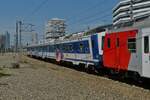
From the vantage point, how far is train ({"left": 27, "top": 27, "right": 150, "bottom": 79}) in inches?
663

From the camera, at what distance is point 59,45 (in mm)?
42094

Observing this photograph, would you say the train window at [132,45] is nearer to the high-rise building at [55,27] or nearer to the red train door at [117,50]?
the red train door at [117,50]

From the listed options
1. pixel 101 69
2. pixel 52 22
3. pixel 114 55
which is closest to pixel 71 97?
pixel 114 55

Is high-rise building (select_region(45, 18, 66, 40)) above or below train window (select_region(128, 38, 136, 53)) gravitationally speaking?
above

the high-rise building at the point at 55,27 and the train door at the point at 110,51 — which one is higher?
the high-rise building at the point at 55,27

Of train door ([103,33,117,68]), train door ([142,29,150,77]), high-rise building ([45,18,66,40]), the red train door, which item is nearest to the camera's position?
train door ([142,29,150,77])

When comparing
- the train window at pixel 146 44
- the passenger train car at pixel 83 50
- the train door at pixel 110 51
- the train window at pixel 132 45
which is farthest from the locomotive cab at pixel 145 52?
the passenger train car at pixel 83 50

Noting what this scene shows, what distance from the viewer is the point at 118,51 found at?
791 inches

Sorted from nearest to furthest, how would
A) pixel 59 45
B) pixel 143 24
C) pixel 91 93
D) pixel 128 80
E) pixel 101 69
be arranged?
pixel 91 93 < pixel 143 24 < pixel 128 80 < pixel 101 69 < pixel 59 45

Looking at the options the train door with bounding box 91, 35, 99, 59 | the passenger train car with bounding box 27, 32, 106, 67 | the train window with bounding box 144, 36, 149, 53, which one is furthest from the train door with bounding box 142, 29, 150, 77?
the train door with bounding box 91, 35, 99, 59

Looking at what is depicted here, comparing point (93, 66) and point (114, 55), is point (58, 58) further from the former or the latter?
point (114, 55)

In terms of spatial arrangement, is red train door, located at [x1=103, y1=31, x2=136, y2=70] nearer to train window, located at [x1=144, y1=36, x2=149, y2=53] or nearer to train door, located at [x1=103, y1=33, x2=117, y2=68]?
train door, located at [x1=103, y1=33, x2=117, y2=68]

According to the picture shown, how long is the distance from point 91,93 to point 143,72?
286cm

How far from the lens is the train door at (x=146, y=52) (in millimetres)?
16312
